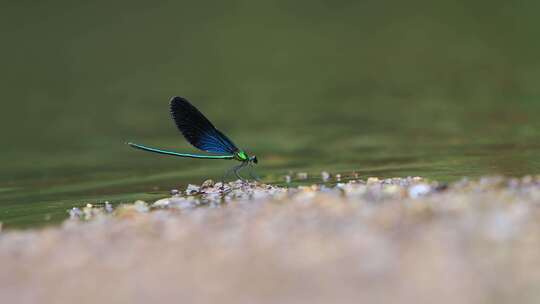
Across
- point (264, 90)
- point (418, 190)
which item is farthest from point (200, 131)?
point (264, 90)

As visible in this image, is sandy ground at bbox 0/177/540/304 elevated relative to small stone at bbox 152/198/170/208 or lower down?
lower down

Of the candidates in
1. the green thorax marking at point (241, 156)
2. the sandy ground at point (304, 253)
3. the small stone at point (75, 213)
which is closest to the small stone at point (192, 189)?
the green thorax marking at point (241, 156)

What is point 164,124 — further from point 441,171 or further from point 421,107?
point 441,171

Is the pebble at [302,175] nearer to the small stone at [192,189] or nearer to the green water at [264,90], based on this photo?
the green water at [264,90]

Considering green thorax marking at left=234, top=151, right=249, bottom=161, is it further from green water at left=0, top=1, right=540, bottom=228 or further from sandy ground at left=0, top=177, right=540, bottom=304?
sandy ground at left=0, top=177, right=540, bottom=304

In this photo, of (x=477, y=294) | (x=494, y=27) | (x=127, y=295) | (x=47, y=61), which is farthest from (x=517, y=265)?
(x=47, y=61)

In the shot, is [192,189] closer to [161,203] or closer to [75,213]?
[161,203]

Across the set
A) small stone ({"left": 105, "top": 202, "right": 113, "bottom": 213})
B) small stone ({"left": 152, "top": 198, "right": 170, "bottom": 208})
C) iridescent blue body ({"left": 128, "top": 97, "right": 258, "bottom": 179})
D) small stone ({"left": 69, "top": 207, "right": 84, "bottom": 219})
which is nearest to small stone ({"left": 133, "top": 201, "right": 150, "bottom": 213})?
small stone ({"left": 152, "top": 198, "right": 170, "bottom": 208})
